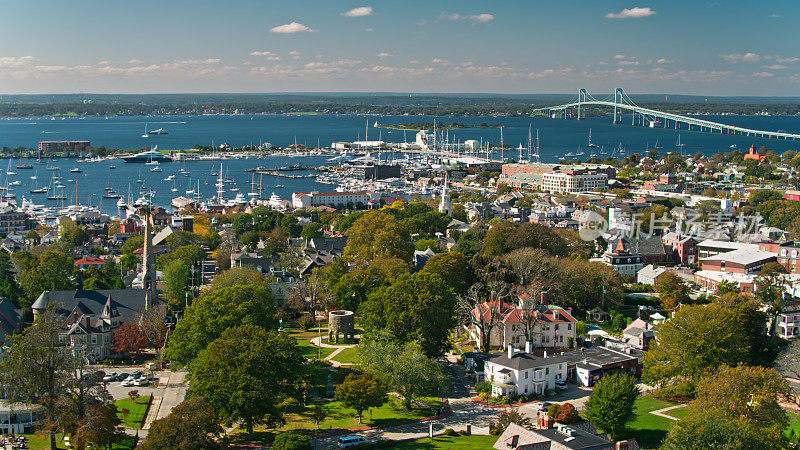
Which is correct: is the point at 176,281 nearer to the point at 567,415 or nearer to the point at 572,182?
the point at 567,415

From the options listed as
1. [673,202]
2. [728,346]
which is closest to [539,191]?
[673,202]

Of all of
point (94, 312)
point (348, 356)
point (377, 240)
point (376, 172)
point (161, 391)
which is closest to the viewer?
point (161, 391)

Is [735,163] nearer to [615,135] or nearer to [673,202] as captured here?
[673,202]

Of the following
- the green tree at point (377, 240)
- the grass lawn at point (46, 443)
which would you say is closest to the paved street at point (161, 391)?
the grass lawn at point (46, 443)

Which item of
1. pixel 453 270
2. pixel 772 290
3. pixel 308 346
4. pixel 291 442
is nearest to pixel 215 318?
pixel 308 346

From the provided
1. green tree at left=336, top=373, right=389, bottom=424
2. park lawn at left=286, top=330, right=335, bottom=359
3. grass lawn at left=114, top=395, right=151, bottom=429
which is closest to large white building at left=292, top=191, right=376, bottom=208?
park lawn at left=286, top=330, right=335, bottom=359
